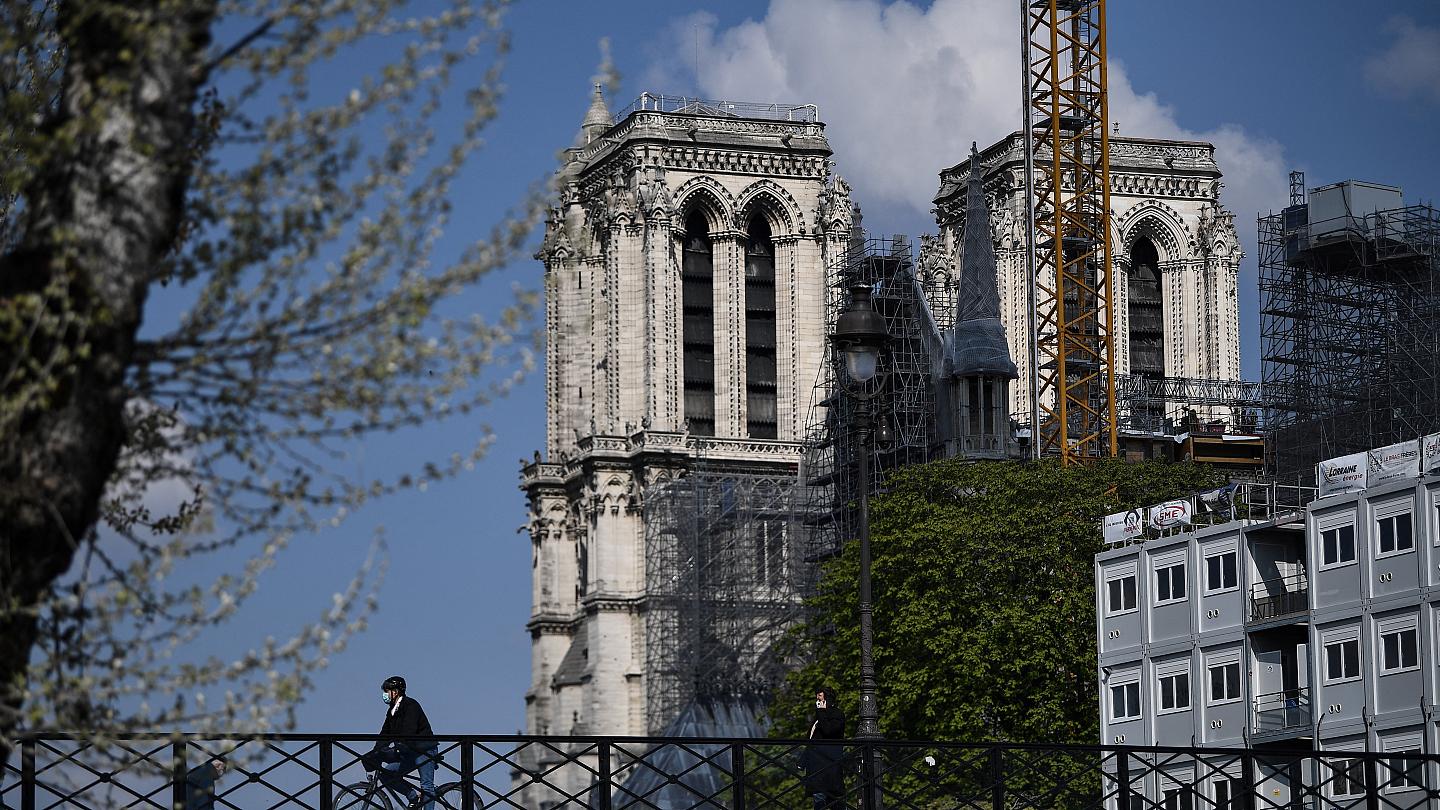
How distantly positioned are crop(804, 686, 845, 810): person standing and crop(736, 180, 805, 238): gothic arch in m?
101

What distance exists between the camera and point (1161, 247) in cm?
14350

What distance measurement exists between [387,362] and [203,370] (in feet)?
3.88

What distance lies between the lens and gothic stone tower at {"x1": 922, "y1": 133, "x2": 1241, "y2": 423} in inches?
5502

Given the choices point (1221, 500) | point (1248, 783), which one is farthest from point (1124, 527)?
point (1248, 783)

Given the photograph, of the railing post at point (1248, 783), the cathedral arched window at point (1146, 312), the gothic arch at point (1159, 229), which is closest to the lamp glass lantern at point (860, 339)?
the railing post at point (1248, 783)

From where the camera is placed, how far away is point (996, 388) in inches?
4515

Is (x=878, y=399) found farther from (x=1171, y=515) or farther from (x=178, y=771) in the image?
(x=178, y=771)

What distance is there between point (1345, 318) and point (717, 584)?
112 feet

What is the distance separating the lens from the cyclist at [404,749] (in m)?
26.7

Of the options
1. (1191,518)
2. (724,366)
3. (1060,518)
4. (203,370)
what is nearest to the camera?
(203,370)

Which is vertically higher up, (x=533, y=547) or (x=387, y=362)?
(x=533, y=547)

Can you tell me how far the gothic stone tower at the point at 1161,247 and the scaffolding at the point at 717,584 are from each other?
1935cm

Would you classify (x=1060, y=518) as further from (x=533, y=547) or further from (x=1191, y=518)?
(x=533, y=547)

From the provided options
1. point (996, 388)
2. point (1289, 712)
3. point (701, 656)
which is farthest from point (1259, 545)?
point (701, 656)
